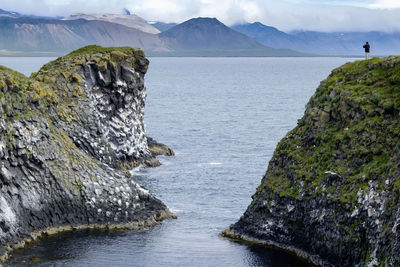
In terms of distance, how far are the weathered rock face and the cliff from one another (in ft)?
42.2

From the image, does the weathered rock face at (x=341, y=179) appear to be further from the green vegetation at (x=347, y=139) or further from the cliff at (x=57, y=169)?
the cliff at (x=57, y=169)

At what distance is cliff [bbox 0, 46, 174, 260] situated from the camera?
6581 cm

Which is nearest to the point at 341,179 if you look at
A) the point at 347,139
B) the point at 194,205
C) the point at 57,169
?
the point at 347,139

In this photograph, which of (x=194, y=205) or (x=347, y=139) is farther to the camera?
(x=194, y=205)

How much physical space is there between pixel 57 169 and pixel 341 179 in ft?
96.9

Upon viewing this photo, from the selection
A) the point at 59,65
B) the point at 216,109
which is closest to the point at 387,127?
the point at 59,65

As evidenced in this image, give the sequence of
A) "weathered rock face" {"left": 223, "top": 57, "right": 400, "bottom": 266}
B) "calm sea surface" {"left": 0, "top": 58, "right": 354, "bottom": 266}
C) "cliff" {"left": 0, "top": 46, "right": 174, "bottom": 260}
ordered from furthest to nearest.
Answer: "cliff" {"left": 0, "top": 46, "right": 174, "bottom": 260} < "calm sea surface" {"left": 0, "top": 58, "right": 354, "bottom": 266} < "weathered rock face" {"left": 223, "top": 57, "right": 400, "bottom": 266}

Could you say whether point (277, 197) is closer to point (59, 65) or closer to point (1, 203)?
point (1, 203)

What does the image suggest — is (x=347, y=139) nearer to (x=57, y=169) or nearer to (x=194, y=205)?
(x=194, y=205)

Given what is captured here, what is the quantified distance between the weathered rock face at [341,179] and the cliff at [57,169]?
12.9m

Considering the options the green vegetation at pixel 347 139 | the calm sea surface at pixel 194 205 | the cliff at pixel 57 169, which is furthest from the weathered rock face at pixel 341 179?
the cliff at pixel 57 169

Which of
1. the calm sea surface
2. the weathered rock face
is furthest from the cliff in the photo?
the weathered rock face

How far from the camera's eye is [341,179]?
61.8 metres

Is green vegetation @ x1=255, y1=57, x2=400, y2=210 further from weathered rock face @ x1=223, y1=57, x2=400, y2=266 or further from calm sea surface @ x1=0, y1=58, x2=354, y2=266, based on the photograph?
calm sea surface @ x1=0, y1=58, x2=354, y2=266
